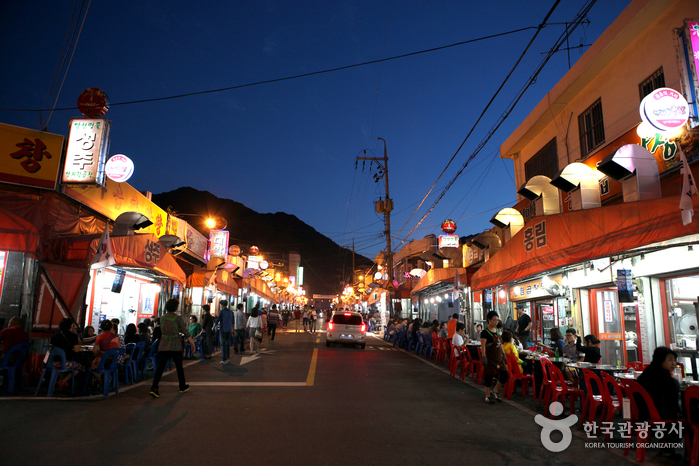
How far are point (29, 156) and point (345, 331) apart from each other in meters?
14.6

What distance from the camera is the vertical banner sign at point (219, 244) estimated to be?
2456cm

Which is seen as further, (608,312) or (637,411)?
(608,312)

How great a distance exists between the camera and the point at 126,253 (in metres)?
12.2

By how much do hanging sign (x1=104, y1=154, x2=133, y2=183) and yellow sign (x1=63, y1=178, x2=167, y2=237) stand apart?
0.48 metres

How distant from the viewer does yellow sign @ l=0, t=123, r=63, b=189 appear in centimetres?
993

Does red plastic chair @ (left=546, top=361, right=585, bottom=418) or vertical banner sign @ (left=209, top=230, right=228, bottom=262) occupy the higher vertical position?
vertical banner sign @ (left=209, top=230, right=228, bottom=262)

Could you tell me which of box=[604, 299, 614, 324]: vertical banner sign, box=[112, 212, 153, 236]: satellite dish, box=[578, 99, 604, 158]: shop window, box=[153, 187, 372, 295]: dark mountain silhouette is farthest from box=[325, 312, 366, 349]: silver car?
box=[153, 187, 372, 295]: dark mountain silhouette

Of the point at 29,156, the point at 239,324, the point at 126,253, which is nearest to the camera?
the point at 29,156

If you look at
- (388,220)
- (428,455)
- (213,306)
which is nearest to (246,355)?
(213,306)

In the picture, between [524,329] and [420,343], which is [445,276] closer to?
[420,343]

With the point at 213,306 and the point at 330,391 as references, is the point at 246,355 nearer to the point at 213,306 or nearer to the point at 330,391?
the point at 330,391

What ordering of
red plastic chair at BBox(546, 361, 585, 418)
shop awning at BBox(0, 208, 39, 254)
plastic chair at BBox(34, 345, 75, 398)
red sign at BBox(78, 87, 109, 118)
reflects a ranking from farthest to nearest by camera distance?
1. red sign at BBox(78, 87, 109, 118)
2. shop awning at BBox(0, 208, 39, 254)
3. plastic chair at BBox(34, 345, 75, 398)
4. red plastic chair at BBox(546, 361, 585, 418)

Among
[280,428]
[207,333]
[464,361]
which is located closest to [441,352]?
[464,361]

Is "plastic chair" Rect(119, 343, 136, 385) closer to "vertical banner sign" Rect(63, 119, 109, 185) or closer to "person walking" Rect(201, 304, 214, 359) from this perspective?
"vertical banner sign" Rect(63, 119, 109, 185)
